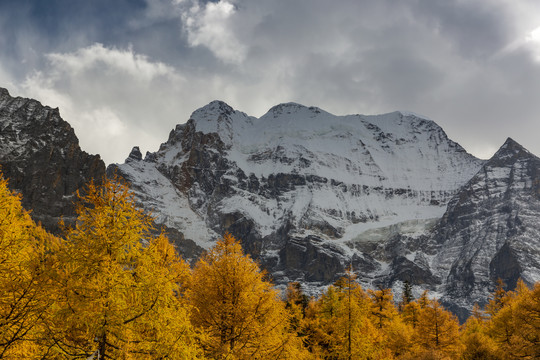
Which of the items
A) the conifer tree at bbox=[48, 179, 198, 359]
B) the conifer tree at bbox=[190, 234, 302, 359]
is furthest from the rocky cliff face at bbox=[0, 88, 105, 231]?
the conifer tree at bbox=[48, 179, 198, 359]

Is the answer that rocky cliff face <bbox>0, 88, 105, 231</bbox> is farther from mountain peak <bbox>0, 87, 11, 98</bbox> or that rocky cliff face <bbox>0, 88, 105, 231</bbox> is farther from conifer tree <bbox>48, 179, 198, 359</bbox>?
conifer tree <bbox>48, 179, 198, 359</bbox>

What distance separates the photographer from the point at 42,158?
562ft

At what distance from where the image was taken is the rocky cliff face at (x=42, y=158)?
161 metres

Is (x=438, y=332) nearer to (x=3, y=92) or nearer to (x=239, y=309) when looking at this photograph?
(x=239, y=309)

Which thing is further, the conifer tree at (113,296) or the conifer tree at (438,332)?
the conifer tree at (438,332)

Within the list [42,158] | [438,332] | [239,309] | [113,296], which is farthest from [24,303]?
[42,158]

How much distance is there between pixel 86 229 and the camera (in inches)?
395

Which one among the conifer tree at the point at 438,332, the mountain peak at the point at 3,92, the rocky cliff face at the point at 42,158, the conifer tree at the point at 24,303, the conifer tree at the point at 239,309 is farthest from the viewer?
the mountain peak at the point at 3,92

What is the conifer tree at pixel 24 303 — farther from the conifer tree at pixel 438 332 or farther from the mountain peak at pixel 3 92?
the mountain peak at pixel 3 92

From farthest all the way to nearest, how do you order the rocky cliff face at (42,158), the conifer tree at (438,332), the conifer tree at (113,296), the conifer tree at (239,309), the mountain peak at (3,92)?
the mountain peak at (3,92), the rocky cliff face at (42,158), the conifer tree at (438,332), the conifer tree at (239,309), the conifer tree at (113,296)

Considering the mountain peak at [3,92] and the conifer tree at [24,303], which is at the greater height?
the mountain peak at [3,92]

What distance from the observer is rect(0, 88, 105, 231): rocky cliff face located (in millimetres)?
161250

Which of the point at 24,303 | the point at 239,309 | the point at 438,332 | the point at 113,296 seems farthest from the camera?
the point at 438,332

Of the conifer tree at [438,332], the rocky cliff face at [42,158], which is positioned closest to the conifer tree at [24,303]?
the conifer tree at [438,332]
